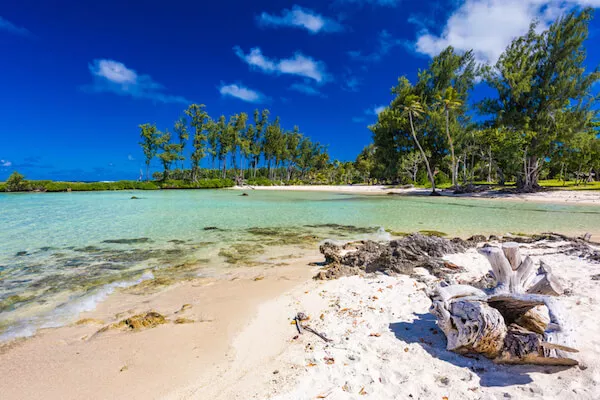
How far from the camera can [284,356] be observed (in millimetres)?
3111

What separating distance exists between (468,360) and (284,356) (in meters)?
1.75

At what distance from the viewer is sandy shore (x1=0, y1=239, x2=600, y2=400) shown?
2.49 m

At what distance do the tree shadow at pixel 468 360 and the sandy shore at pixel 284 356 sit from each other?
0.4 inches

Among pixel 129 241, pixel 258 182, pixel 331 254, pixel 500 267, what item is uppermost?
pixel 258 182

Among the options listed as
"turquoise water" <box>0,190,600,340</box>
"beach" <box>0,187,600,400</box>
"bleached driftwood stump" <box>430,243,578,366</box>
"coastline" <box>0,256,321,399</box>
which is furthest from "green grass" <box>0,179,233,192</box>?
"bleached driftwood stump" <box>430,243,578,366</box>

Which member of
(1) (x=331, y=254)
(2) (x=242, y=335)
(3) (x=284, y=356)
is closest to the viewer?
(3) (x=284, y=356)

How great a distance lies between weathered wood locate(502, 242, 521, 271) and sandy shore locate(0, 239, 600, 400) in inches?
29.3

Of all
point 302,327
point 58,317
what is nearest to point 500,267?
point 302,327

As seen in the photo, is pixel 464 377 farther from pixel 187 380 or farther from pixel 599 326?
pixel 187 380

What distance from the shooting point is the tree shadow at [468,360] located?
2468 mm

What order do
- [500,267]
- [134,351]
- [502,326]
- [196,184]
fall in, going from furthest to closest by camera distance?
[196,184]
[500,267]
[134,351]
[502,326]

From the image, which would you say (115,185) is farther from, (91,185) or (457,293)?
(457,293)

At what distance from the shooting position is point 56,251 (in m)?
8.38

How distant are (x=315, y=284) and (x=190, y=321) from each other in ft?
7.21
